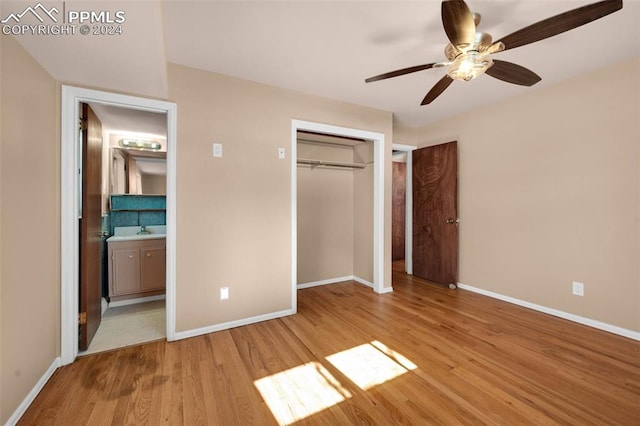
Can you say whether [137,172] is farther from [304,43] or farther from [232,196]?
[304,43]

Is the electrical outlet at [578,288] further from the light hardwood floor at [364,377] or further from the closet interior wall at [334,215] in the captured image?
the closet interior wall at [334,215]

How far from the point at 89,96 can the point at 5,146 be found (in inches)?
35.8

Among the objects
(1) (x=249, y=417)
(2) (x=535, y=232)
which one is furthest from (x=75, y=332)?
(2) (x=535, y=232)

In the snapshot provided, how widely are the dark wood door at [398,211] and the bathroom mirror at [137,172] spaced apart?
14.8 ft

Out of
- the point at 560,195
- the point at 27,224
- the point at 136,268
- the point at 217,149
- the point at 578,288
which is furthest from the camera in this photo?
the point at 136,268

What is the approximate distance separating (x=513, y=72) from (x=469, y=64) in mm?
441

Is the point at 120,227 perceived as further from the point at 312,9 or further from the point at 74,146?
the point at 312,9

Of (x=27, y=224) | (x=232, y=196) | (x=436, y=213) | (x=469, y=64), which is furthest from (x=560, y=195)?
(x=27, y=224)

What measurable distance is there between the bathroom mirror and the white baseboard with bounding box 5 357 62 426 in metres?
2.27

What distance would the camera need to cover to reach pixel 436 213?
13.2 ft

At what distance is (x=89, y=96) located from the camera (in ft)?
6.77

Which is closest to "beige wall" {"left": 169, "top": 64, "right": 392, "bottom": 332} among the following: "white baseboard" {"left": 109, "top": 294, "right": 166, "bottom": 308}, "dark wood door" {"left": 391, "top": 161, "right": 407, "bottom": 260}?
"white baseboard" {"left": 109, "top": 294, "right": 166, "bottom": 308}

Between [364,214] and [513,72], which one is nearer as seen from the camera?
[513,72]

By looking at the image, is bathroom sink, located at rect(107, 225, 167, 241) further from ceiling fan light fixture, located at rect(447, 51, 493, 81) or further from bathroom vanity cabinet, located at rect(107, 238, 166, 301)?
ceiling fan light fixture, located at rect(447, 51, 493, 81)
